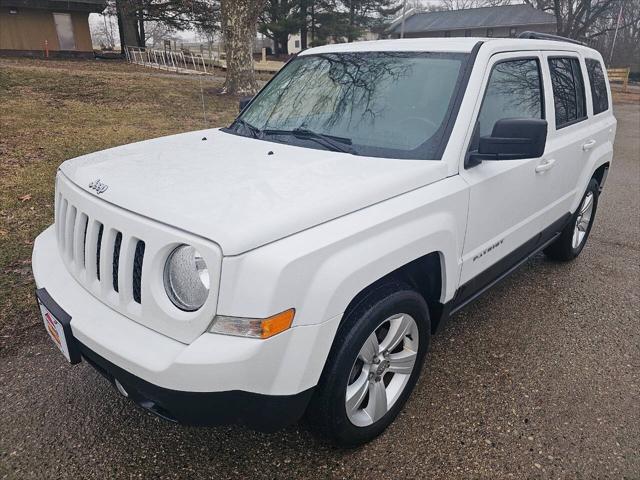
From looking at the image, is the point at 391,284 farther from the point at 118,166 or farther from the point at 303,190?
the point at 118,166

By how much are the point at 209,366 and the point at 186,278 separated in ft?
1.16

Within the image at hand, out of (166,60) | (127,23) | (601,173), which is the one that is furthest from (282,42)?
(601,173)

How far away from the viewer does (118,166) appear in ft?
8.20

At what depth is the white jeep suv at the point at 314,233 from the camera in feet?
5.80

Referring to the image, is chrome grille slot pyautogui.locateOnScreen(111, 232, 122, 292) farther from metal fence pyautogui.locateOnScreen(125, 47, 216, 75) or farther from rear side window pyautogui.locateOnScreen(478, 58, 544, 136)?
metal fence pyautogui.locateOnScreen(125, 47, 216, 75)

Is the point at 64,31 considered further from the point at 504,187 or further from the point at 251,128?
the point at 504,187

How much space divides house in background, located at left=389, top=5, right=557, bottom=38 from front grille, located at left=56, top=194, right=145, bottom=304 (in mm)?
45475

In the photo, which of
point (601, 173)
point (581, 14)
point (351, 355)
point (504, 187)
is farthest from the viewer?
point (581, 14)

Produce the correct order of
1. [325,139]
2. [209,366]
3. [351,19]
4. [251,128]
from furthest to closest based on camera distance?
1. [351,19]
2. [251,128]
3. [325,139]
4. [209,366]

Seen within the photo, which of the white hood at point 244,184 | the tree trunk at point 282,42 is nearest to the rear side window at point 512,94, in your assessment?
the white hood at point 244,184

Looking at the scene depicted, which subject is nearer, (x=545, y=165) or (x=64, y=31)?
(x=545, y=165)

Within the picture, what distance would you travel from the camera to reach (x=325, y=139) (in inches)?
109

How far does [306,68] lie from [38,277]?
2205mm

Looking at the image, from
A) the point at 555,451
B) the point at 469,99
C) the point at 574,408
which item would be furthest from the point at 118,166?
the point at 574,408
